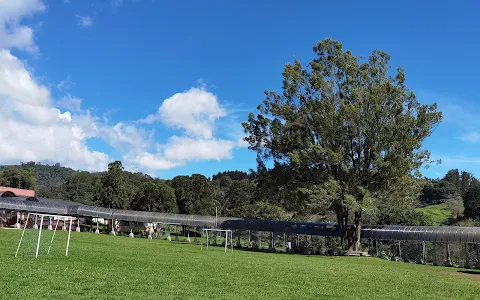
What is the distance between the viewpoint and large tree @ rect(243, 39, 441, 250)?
42.8 metres

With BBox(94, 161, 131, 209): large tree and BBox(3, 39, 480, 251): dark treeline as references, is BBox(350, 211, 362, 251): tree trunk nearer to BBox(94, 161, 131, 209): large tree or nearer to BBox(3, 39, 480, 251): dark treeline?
BBox(3, 39, 480, 251): dark treeline

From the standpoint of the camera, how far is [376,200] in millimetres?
44594

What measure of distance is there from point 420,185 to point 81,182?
102402 millimetres

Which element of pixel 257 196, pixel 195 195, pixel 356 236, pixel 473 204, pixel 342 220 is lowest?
pixel 356 236

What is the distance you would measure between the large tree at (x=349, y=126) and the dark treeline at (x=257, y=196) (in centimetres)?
219

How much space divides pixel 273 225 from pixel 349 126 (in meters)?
17.2

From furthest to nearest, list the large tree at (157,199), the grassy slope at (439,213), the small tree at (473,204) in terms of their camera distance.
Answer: the grassy slope at (439,213)
the large tree at (157,199)
the small tree at (473,204)

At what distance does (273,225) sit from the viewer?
54.6 metres

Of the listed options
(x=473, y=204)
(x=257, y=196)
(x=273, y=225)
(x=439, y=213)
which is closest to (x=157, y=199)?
(x=273, y=225)

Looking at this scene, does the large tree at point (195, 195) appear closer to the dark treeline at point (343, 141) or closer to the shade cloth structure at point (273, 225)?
the shade cloth structure at point (273, 225)

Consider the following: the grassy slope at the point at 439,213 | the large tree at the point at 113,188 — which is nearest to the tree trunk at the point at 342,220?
the large tree at the point at 113,188

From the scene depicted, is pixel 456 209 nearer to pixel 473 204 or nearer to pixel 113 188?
pixel 473 204

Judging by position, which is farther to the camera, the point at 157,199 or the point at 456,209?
the point at 456,209

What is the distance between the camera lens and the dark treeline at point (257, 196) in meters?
45.5
